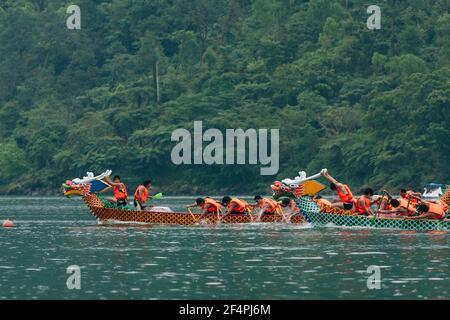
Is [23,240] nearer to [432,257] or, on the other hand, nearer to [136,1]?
[432,257]

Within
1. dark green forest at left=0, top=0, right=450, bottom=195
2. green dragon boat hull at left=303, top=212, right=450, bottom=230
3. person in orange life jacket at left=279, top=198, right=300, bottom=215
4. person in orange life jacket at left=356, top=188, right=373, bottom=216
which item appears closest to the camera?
green dragon boat hull at left=303, top=212, right=450, bottom=230

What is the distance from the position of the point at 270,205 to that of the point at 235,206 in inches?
63.1

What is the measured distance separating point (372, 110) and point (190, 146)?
24810mm

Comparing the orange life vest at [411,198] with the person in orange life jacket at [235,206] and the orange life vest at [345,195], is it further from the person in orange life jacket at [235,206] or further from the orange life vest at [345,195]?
the person in orange life jacket at [235,206]

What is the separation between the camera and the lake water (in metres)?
36.8

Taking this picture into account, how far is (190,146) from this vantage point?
14600 centimetres

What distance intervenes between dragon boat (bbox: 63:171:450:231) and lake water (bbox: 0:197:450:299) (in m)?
0.41

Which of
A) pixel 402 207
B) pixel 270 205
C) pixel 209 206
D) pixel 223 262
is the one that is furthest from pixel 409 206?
pixel 223 262

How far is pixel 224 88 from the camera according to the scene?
491 ft

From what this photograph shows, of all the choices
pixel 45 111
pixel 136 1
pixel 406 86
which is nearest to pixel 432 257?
pixel 406 86

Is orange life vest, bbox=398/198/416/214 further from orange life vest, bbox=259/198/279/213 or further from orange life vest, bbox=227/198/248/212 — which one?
orange life vest, bbox=227/198/248/212

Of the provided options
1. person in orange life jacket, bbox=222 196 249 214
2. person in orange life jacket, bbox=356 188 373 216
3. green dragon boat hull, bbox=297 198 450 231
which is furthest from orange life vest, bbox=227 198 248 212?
person in orange life jacket, bbox=356 188 373 216

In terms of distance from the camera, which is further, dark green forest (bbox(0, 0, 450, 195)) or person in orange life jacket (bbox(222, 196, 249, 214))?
dark green forest (bbox(0, 0, 450, 195))

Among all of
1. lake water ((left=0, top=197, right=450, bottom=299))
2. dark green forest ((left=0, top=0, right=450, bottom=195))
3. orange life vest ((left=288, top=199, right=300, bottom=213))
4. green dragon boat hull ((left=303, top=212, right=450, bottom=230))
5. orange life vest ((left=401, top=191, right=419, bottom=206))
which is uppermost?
dark green forest ((left=0, top=0, right=450, bottom=195))
